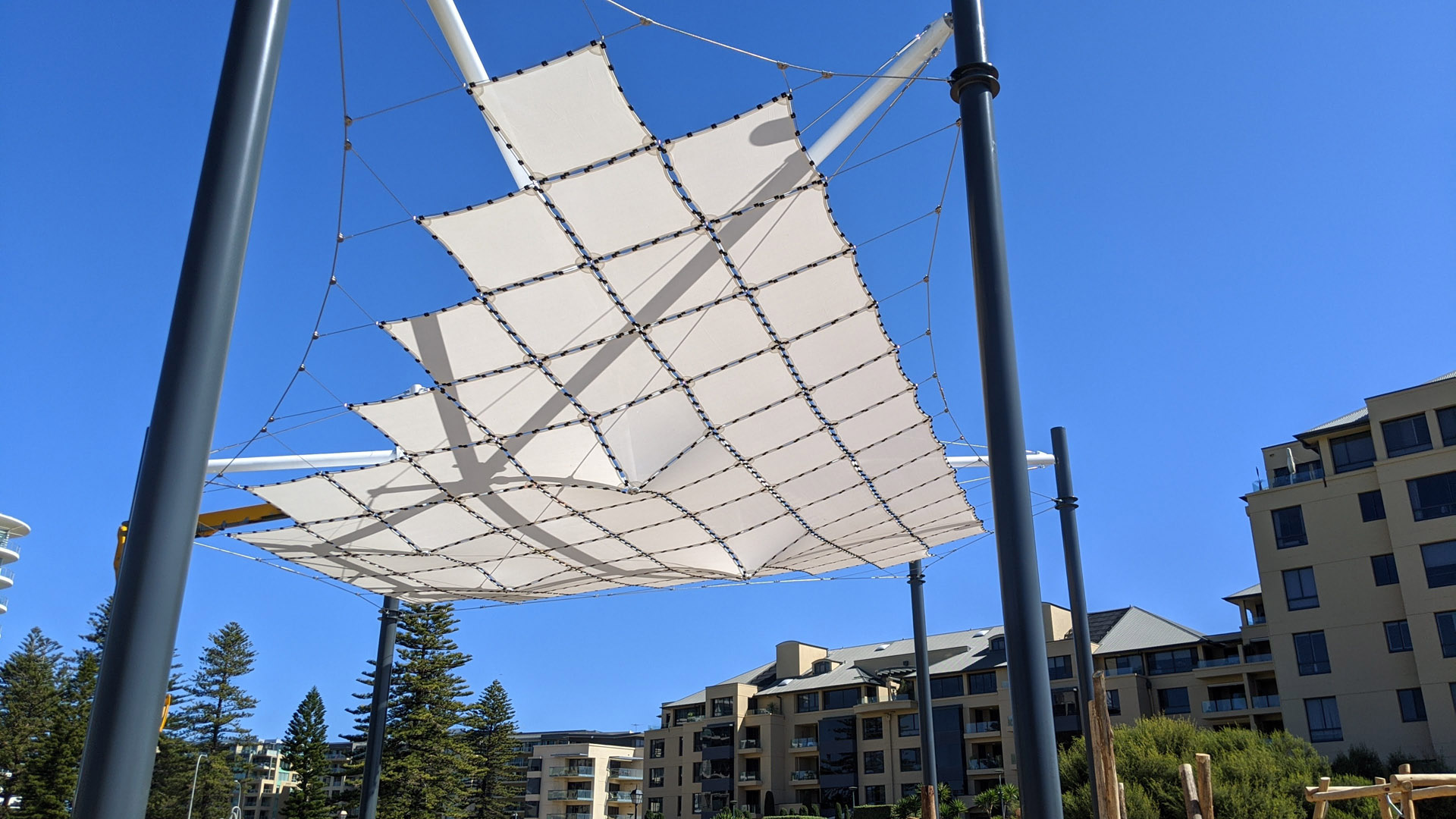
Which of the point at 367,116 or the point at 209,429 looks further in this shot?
the point at 367,116

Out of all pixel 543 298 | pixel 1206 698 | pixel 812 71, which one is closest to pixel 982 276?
pixel 812 71

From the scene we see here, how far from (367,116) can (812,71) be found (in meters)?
4.40

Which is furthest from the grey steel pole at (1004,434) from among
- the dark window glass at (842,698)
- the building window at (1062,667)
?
the dark window glass at (842,698)

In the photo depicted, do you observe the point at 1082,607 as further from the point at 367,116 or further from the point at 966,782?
the point at 966,782

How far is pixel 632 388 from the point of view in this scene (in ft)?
44.6

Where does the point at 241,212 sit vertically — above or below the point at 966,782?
above

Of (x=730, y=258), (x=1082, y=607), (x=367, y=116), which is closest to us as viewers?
(x=367, y=116)

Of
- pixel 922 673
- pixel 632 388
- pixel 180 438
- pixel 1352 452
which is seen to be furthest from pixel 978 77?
pixel 1352 452

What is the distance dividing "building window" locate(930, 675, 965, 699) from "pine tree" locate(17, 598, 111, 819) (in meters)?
49.9

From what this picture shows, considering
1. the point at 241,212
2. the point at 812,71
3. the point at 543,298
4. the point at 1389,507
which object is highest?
the point at 1389,507

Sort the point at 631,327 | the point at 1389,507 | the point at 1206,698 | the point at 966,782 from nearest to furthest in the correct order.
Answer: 1. the point at 631,327
2. the point at 1389,507
3. the point at 1206,698
4. the point at 966,782

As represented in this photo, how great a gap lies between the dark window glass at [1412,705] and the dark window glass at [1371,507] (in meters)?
7.30

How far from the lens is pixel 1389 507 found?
1645 inches

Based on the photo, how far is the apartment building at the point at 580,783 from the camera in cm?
9819
